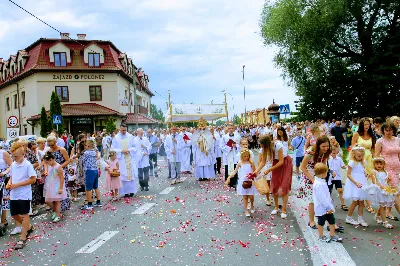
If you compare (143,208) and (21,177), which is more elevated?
(21,177)

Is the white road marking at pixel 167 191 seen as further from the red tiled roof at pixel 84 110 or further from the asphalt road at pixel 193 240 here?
the red tiled roof at pixel 84 110

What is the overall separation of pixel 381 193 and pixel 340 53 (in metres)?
23.7

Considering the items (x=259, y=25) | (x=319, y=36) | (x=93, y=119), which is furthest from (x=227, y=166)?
(x=93, y=119)

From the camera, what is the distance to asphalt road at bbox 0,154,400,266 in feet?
19.2

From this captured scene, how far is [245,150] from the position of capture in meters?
Result: 9.05

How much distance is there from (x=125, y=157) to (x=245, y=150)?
A: 4573 millimetres

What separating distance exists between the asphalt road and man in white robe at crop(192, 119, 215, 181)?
15.6 ft

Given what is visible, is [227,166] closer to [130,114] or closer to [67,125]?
[67,125]

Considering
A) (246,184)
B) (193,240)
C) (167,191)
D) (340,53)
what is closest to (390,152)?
(246,184)

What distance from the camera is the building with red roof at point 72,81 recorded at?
137ft

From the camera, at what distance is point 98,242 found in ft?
23.2

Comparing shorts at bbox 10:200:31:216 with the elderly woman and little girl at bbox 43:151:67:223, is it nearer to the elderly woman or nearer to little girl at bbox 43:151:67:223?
little girl at bbox 43:151:67:223

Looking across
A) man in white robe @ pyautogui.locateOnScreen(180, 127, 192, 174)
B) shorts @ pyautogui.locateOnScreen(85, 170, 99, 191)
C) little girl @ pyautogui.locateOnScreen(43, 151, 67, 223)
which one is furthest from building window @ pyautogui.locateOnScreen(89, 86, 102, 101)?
little girl @ pyautogui.locateOnScreen(43, 151, 67, 223)

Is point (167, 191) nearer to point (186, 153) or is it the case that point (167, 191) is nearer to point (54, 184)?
Answer: point (54, 184)
